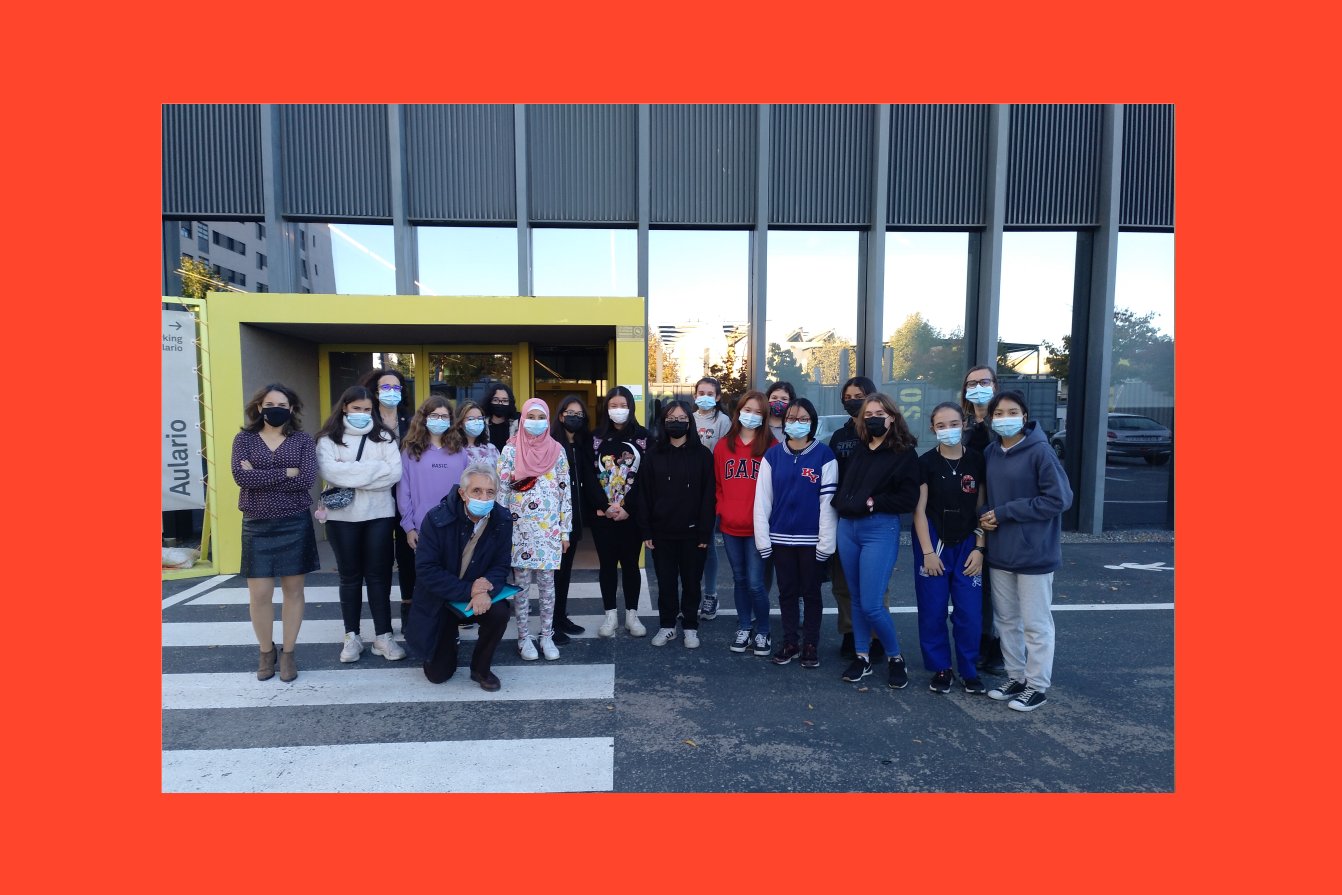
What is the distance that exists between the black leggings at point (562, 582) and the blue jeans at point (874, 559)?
86.8 inches

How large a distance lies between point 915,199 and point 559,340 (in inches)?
235

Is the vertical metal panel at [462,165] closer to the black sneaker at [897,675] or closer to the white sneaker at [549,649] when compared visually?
the white sneaker at [549,649]

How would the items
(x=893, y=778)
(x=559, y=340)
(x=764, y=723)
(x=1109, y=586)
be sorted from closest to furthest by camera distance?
(x=893, y=778)
(x=764, y=723)
(x=1109, y=586)
(x=559, y=340)

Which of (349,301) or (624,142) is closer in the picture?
(349,301)

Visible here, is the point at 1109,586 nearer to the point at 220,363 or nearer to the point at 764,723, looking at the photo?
the point at 764,723

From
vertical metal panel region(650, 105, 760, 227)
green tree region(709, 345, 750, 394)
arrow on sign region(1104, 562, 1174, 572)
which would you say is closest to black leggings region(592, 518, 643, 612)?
green tree region(709, 345, 750, 394)

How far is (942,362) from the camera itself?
10.4m

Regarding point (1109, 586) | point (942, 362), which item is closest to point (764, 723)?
point (1109, 586)

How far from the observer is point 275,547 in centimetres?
440

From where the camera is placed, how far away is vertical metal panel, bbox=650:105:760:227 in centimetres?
987

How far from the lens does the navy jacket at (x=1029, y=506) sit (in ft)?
13.3

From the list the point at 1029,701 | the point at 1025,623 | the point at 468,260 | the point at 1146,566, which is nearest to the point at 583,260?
the point at 468,260

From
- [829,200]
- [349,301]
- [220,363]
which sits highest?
[829,200]

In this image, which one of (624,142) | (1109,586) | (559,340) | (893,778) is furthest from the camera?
(624,142)
